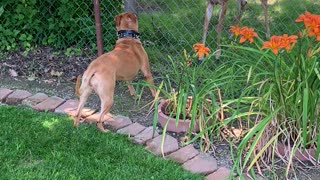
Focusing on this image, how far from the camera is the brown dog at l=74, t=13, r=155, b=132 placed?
4.07 m

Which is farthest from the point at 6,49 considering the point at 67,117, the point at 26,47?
the point at 67,117

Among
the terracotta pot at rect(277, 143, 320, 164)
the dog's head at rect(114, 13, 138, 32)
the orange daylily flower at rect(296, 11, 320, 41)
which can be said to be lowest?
the terracotta pot at rect(277, 143, 320, 164)

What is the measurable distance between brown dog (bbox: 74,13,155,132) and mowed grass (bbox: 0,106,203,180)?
192mm

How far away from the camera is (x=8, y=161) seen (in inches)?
147

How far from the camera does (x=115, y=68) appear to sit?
4.27 m

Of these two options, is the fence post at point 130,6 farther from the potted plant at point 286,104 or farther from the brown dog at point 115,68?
the potted plant at point 286,104

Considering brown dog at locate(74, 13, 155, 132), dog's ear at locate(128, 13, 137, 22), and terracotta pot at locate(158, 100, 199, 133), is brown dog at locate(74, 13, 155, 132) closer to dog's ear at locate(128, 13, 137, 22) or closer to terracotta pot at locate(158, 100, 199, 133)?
dog's ear at locate(128, 13, 137, 22)

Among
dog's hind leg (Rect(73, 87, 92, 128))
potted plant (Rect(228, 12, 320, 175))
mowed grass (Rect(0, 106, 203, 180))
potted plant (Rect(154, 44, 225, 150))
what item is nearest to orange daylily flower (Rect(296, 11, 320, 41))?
potted plant (Rect(228, 12, 320, 175))

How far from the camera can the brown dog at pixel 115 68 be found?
4066 mm

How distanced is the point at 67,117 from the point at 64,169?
887mm

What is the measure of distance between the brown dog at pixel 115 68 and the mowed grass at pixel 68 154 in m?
0.19

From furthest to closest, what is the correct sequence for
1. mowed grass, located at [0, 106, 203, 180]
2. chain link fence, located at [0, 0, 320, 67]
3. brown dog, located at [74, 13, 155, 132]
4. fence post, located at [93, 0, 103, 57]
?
chain link fence, located at [0, 0, 320, 67] < fence post, located at [93, 0, 103, 57] < brown dog, located at [74, 13, 155, 132] < mowed grass, located at [0, 106, 203, 180]

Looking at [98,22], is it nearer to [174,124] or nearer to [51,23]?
[51,23]

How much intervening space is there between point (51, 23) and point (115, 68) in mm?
1991
